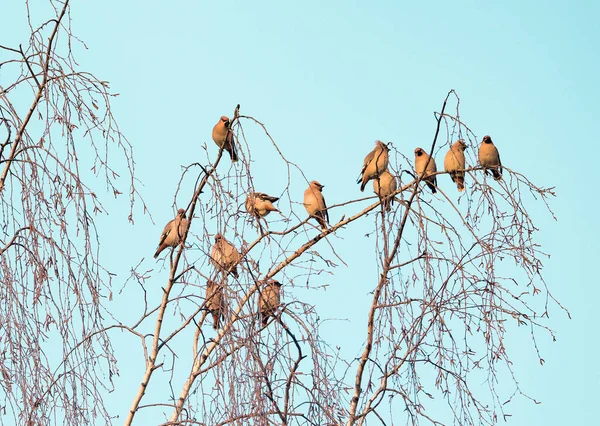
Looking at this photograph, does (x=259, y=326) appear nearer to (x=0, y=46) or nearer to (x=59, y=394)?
(x=59, y=394)

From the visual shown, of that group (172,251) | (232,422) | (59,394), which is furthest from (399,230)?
(59,394)

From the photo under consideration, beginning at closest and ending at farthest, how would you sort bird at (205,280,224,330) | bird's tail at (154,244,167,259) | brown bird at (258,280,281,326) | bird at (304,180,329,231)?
brown bird at (258,280,281,326) → bird at (205,280,224,330) → bird at (304,180,329,231) → bird's tail at (154,244,167,259)

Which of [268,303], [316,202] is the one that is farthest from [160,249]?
[268,303]

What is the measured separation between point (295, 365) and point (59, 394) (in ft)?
3.39

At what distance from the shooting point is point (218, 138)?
32.6 ft

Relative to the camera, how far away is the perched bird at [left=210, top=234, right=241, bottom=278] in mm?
4215

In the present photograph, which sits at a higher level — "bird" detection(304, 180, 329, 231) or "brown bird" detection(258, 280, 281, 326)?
"bird" detection(304, 180, 329, 231)

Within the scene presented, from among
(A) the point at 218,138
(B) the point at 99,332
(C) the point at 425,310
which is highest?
(A) the point at 218,138

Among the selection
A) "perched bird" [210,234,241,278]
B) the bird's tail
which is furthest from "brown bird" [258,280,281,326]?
the bird's tail

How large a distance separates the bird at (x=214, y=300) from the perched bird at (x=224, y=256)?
88mm

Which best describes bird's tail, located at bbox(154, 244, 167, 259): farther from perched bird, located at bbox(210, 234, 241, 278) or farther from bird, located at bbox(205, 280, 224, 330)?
perched bird, located at bbox(210, 234, 241, 278)

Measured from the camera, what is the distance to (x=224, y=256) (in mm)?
4238

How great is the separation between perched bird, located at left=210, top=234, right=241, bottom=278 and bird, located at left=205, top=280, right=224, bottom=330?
88 millimetres

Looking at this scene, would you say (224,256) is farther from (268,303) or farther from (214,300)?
(214,300)
